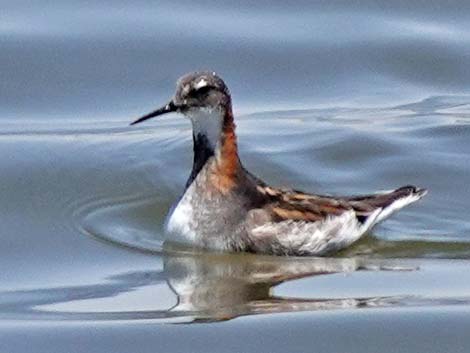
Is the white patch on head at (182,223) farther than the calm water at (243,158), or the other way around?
the white patch on head at (182,223)

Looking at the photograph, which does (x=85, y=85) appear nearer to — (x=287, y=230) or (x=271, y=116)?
(x=271, y=116)

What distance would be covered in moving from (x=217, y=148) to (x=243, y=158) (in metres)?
2.12

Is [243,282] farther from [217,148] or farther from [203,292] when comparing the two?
[217,148]

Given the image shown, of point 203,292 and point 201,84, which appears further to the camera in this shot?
→ point 201,84

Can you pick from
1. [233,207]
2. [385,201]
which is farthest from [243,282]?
[385,201]

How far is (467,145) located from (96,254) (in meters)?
4.18

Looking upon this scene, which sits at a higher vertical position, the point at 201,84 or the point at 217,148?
the point at 201,84

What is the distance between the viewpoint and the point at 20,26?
56.3 ft

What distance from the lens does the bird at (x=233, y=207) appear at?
40.9 feet

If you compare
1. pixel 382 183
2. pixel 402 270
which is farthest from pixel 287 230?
pixel 382 183

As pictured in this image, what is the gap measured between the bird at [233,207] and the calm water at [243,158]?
0.15m

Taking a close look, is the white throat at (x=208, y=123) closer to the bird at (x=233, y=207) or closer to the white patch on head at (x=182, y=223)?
the bird at (x=233, y=207)

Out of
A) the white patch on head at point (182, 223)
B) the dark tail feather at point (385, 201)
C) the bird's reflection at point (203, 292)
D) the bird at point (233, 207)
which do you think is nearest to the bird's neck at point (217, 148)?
the bird at point (233, 207)

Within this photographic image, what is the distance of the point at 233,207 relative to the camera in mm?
12680
